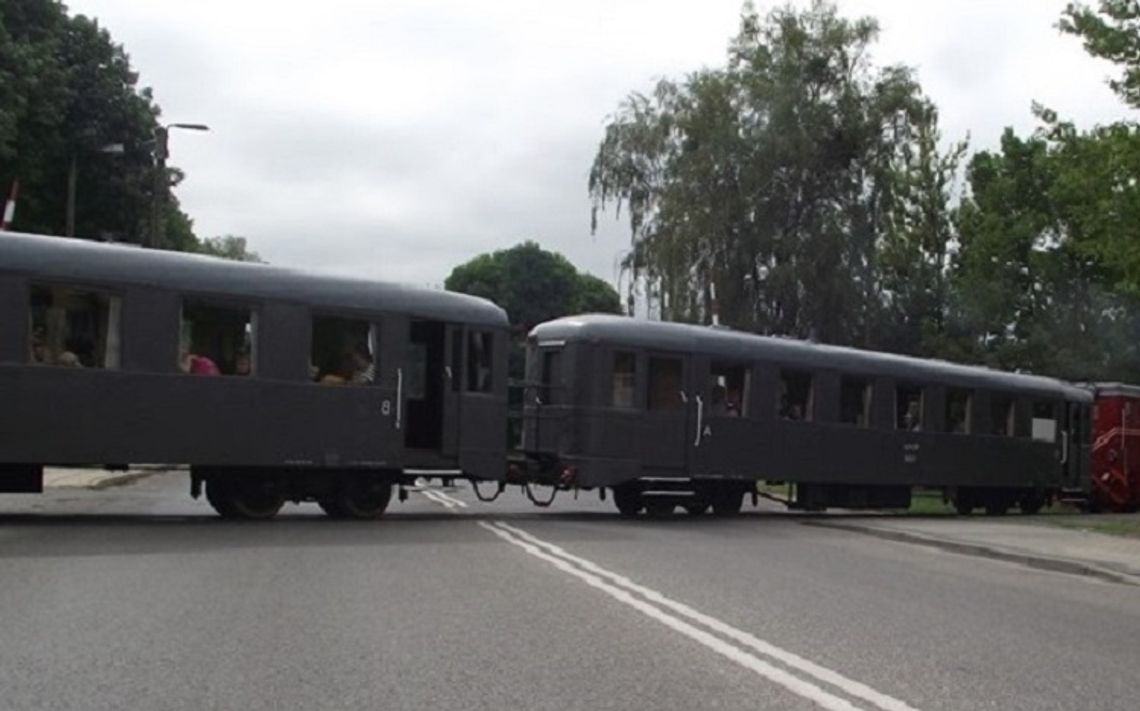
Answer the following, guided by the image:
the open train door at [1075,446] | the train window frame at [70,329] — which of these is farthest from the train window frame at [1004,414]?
the train window frame at [70,329]

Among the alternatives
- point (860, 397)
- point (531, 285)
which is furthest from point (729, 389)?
point (531, 285)

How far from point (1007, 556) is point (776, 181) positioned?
91.4ft

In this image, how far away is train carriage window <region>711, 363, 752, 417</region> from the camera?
26.6 meters

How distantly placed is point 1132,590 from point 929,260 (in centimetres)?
4973

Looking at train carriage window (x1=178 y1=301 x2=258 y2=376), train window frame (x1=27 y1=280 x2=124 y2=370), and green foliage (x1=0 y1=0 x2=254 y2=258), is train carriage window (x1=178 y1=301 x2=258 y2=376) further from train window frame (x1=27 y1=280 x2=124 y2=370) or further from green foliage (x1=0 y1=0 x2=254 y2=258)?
green foliage (x1=0 y1=0 x2=254 y2=258)

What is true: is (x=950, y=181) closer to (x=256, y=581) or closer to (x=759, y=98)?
(x=759, y=98)

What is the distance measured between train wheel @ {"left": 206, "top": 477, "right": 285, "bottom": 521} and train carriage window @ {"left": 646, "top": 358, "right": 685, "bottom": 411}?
6.61 m

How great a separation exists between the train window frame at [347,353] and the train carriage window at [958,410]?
1401 cm

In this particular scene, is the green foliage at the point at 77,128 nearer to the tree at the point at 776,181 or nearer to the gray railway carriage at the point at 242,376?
the tree at the point at 776,181

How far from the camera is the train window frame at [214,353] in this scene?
20.2m

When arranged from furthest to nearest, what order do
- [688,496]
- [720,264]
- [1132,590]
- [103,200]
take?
[103,200], [720,264], [688,496], [1132,590]

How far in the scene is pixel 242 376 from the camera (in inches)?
819

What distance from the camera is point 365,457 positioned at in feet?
72.4

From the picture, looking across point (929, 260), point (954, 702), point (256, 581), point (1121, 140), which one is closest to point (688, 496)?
point (1121, 140)
